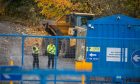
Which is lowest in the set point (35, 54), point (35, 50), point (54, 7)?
point (35, 54)

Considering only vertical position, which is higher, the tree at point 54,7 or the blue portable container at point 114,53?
the tree at point 54,7

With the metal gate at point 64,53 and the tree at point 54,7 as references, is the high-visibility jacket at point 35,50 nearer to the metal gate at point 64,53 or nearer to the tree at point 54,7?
the metal gate at point 64,53

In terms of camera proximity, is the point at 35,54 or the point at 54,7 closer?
the point at 35,54

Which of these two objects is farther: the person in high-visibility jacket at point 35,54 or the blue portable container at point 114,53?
the person in high-visibility jacket at point 35,54

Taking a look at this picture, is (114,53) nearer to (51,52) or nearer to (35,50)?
(51,52)

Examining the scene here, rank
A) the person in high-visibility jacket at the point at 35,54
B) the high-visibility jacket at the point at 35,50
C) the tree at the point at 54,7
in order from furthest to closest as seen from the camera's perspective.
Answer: the tree at the point at 54,7
the high-visibility jacket at the point at 35,50
the person in high-visibility jacket at the point at 35,54

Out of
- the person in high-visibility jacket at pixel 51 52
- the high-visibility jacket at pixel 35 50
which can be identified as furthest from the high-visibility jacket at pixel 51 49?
the high-visibility jacket at pixel 35 50

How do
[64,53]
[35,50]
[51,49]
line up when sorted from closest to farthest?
[51,49]
[64,53]
[35,50]

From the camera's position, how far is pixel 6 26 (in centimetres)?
4253

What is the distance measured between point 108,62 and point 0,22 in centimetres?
3164

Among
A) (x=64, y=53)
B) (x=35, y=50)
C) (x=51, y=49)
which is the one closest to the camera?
(x=51, y=49)

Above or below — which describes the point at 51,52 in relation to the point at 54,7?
below

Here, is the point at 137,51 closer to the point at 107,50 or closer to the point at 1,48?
the point at 107,50

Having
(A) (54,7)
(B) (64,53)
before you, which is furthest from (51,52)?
(A) (54,7)
